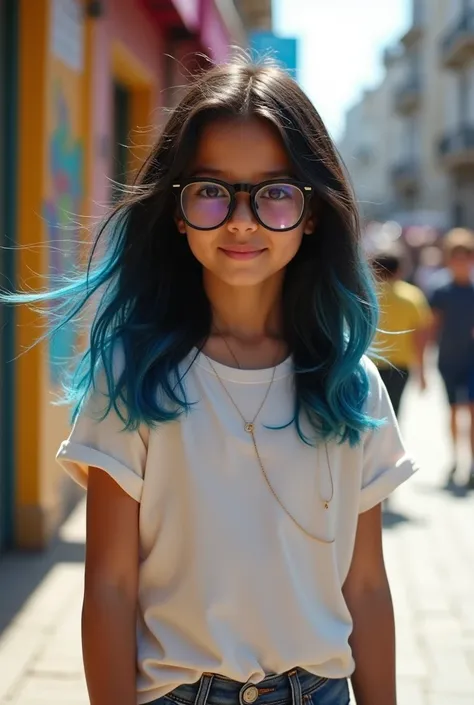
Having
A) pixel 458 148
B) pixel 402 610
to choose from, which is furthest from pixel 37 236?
pixel 458 148

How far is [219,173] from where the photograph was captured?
179 centimetres

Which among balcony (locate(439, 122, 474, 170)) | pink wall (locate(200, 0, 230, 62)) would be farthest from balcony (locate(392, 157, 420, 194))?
pink wall (locate(200, 0, 230, 62))

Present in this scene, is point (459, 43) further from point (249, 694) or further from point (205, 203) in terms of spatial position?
point (249, 694)

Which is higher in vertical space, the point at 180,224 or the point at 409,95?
the point at 409,95

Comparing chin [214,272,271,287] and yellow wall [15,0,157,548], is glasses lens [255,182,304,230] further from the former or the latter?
yellow wall [15,0,157,548]

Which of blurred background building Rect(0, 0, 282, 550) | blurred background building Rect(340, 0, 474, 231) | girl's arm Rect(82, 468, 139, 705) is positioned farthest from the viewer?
blurred background building Rect(340, 0, 474, 231)

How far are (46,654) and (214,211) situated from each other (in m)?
2.64

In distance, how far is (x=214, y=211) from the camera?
1.78 meters

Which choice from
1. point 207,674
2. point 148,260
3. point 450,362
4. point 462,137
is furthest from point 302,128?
point 462,137

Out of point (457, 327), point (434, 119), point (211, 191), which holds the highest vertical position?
point (434, 119)

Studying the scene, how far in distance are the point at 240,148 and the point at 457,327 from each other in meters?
6.51

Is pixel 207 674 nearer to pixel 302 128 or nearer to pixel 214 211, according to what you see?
pixel 214 211

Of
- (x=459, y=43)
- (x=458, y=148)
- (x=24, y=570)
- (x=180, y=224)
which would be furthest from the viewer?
(x=458, y=148)

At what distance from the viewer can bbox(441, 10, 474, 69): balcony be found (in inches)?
1558
